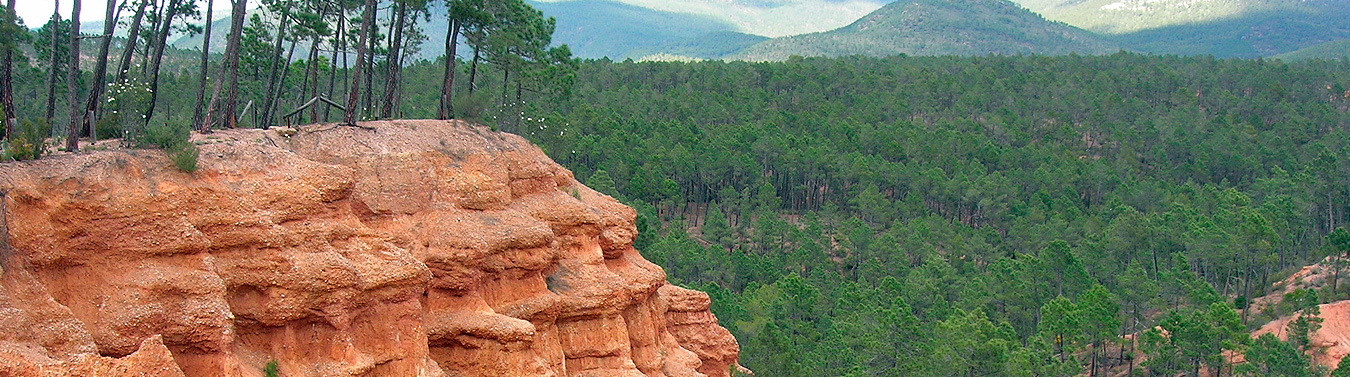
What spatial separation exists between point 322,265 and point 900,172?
71.9 meters

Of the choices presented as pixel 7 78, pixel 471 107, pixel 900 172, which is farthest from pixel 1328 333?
pixel 7 78

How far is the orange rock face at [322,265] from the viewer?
14516 millimetres

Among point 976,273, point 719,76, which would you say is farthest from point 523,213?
point 719,76

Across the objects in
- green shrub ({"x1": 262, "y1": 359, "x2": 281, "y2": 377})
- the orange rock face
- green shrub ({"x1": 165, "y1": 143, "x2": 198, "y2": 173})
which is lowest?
green shrub ({"x1": 262, "y1": 359, "x2": 281, "y2": 377})

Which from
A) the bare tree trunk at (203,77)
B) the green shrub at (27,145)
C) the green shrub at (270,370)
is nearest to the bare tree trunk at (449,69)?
the bare tree trunk at (203,77)

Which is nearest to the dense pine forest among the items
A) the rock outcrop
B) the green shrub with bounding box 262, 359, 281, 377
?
the rock outcrop

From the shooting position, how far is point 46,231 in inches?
573

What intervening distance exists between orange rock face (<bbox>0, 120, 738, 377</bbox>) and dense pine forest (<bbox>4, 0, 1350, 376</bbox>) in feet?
5.12

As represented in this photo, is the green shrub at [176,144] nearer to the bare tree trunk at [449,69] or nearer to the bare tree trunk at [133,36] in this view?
the bare tree trunk at [133,36]

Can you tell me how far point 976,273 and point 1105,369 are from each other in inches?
656

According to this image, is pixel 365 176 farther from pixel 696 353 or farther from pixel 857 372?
pixel 857 372

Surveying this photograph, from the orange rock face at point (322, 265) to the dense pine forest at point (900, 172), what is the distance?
1559 millimetres

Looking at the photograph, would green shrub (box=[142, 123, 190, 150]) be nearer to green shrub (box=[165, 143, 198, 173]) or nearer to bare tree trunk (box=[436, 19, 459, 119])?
green shrub (box=[165, 143, 198, 173])

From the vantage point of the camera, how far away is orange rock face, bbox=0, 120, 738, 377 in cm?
1452
